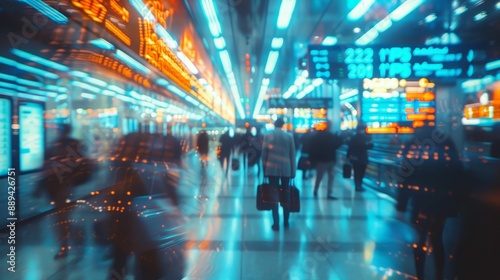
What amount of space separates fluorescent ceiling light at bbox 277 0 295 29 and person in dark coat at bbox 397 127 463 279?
18.8 ft

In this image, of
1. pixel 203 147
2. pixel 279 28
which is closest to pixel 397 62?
pixel 279 28

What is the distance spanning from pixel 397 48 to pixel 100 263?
6476 millimetres

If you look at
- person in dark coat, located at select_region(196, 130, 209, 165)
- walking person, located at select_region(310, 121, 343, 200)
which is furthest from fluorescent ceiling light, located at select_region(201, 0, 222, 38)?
walking person, located at select_region(310, 121, 343, 200)

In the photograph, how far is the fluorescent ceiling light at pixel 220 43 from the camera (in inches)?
552

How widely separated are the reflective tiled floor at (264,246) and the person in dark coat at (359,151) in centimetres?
219

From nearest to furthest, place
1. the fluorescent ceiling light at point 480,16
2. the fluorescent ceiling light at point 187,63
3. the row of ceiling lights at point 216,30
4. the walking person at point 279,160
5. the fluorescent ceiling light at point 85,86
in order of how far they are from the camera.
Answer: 1. the walking person at point 279,160
2. the fluorescent ceiling light at point 480,16
3. the fluorescent ceiling light at point 85,86
4. the row of ceiling lights at point 216,30
5. the fluorescent ceiling light at point 187,63

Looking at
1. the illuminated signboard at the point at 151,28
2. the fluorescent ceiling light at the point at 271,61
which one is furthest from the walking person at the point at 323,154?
the fluorescent ceiling light at the point at 271,61

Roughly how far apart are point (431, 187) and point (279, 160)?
278 centimetres

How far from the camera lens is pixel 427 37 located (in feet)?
39.5

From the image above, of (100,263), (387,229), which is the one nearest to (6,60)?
(100,263)

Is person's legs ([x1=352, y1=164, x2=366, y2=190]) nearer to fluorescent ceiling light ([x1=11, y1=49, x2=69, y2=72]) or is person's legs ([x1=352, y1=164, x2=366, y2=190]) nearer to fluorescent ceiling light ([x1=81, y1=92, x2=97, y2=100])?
fluorescent ceiling light ([x1=81, y1=92, x2=97, y2=100])

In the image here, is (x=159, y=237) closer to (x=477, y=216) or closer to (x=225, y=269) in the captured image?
(x=225, y=269)

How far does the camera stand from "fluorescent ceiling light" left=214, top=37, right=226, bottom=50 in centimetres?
1402

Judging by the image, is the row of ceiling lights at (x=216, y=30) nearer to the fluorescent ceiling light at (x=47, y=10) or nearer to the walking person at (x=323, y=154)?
the walking person at (x=323, y=154)
